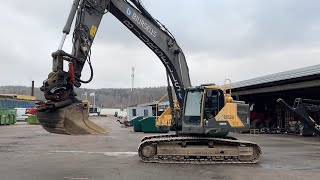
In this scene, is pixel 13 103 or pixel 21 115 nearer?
pixel 21 115

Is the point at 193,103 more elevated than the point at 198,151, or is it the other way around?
the point at 193,103

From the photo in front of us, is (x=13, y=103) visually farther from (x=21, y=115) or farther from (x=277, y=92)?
(x=277, y=92)

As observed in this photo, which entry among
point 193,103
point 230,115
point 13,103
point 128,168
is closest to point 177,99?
point 193,103

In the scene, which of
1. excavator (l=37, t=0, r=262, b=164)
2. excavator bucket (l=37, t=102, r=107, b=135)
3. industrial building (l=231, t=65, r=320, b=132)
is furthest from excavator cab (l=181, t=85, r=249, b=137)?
industrial building (l=231, t=65, r=320, b=132)

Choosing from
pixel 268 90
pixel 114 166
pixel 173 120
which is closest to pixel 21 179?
pixel 114 166

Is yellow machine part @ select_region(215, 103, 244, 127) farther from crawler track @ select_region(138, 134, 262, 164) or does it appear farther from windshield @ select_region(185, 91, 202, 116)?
windshield @ select_region(185, 91, 202, 116)

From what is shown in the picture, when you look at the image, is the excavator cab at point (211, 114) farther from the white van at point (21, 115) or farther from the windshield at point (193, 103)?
the white van at point (21, 115)

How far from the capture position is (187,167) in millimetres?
12711

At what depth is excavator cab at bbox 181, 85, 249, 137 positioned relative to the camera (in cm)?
1380

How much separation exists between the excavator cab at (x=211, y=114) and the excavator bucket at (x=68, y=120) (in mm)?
4366

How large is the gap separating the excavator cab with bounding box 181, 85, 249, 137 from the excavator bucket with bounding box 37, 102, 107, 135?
4.37 meters

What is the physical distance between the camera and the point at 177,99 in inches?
627

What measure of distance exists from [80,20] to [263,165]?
7.37 metres

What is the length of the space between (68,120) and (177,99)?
634 cm
